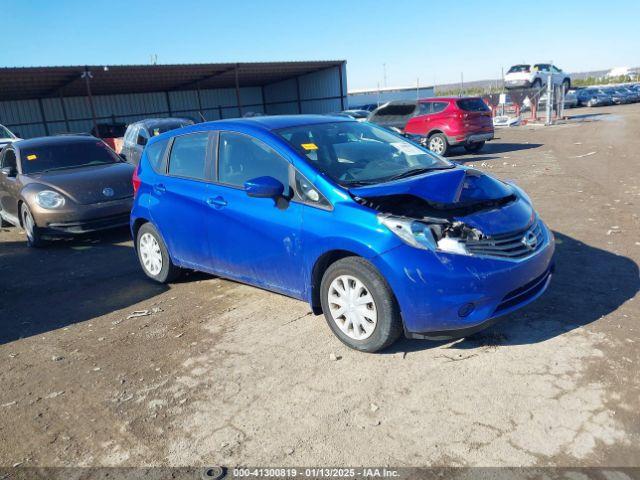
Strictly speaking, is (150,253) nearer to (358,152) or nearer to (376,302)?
(358,152)

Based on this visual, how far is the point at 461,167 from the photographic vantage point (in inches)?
184

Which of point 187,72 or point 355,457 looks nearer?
point 355,457

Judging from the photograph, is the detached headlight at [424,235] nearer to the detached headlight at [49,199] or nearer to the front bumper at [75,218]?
the front bumper at [75,218]

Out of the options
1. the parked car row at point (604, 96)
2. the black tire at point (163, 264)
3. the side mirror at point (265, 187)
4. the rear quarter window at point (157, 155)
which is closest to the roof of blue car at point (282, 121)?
the side mirror at point (265, 187)

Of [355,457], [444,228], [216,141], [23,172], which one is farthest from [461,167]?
[23,172]

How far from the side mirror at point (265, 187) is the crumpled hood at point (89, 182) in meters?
4.62

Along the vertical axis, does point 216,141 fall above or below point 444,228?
above

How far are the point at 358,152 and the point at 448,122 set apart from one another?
38.1 feet

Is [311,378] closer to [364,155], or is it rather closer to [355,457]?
[355,457]

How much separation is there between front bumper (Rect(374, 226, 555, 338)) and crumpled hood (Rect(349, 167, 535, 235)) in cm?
34

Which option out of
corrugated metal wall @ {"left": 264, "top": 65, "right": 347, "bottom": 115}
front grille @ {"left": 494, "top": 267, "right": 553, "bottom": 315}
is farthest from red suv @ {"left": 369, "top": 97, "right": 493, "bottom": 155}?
corrugated metal wall @ {"left": 264, "top": 65, "right": 347, "bottom": 115}

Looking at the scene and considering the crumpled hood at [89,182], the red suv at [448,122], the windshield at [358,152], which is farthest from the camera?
the red suv at [448,122]

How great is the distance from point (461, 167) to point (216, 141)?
225cm

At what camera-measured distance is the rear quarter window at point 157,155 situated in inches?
223
